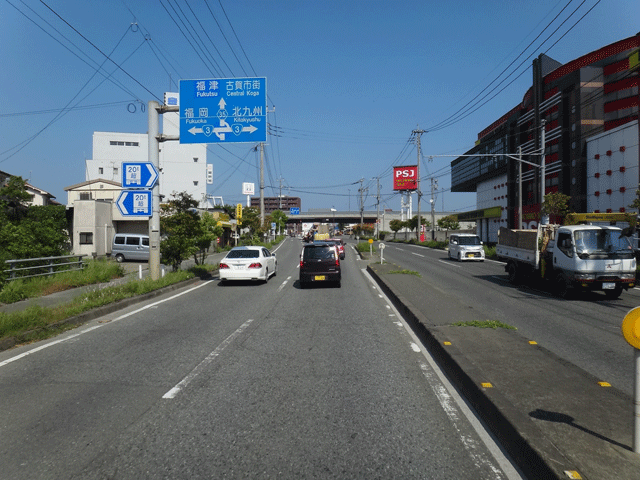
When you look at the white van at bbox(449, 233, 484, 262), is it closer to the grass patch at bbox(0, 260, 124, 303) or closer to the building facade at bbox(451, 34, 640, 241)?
the building facade at bbox(451, 34, 640, 241)

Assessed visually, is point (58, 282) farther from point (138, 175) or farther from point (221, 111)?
point (221, 111)

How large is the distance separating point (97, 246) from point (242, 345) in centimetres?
3341

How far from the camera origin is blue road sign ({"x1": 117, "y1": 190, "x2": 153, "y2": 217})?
16.0 m

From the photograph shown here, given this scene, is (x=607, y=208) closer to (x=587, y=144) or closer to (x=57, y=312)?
(x=587, y=144)

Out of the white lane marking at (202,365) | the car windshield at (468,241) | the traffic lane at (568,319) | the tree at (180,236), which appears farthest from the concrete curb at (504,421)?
the car windshield at (468,241)

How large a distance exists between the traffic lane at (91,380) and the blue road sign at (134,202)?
216 inches

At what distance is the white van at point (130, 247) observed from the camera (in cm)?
3225

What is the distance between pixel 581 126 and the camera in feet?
124

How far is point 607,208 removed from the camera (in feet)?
110

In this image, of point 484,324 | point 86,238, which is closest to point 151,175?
point 484,324

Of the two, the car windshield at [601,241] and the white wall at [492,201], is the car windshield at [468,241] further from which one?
the white wall at [492,201]

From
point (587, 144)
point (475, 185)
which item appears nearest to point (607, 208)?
point (587, 144)

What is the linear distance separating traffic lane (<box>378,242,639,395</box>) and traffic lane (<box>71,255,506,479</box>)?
8.01 ft

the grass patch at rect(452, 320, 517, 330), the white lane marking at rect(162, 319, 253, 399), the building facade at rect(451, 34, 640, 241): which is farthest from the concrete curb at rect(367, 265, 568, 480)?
the building facade at rect(451, 34, 640, 241)
